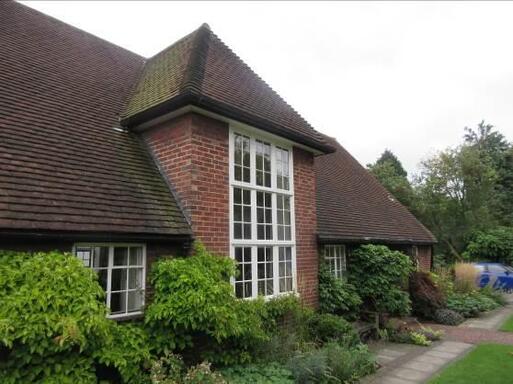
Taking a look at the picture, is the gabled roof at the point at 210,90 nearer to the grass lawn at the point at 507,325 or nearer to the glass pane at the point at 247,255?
the glass pane at the point at 247,255

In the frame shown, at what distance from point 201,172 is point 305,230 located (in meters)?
3.12

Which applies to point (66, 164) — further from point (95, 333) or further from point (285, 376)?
point (285, 376)

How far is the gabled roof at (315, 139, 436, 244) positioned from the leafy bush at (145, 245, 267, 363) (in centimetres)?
366

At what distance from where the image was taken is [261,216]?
298 inches

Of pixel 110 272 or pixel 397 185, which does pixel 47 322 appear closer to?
pixel 110 272

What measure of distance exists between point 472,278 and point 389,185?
16.4m

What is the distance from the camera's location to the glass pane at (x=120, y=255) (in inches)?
224

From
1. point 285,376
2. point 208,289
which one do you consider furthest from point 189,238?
point 285,376

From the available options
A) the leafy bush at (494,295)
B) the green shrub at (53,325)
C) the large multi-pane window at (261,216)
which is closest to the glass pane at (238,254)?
the large multi-pane window at (261,216)

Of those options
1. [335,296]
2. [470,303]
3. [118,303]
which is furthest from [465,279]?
[118,303]

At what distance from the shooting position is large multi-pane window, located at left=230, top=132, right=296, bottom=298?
23.3ft

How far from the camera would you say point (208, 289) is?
5.21m

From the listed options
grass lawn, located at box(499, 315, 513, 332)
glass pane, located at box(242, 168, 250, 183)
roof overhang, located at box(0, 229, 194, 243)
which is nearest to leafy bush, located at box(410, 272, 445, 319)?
grass lawn, located at box(499, 315, 513, 332)

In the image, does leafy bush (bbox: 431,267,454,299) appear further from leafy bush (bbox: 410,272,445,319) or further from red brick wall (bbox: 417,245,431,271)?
leafy bush (bbox: 410,272,445,319)
